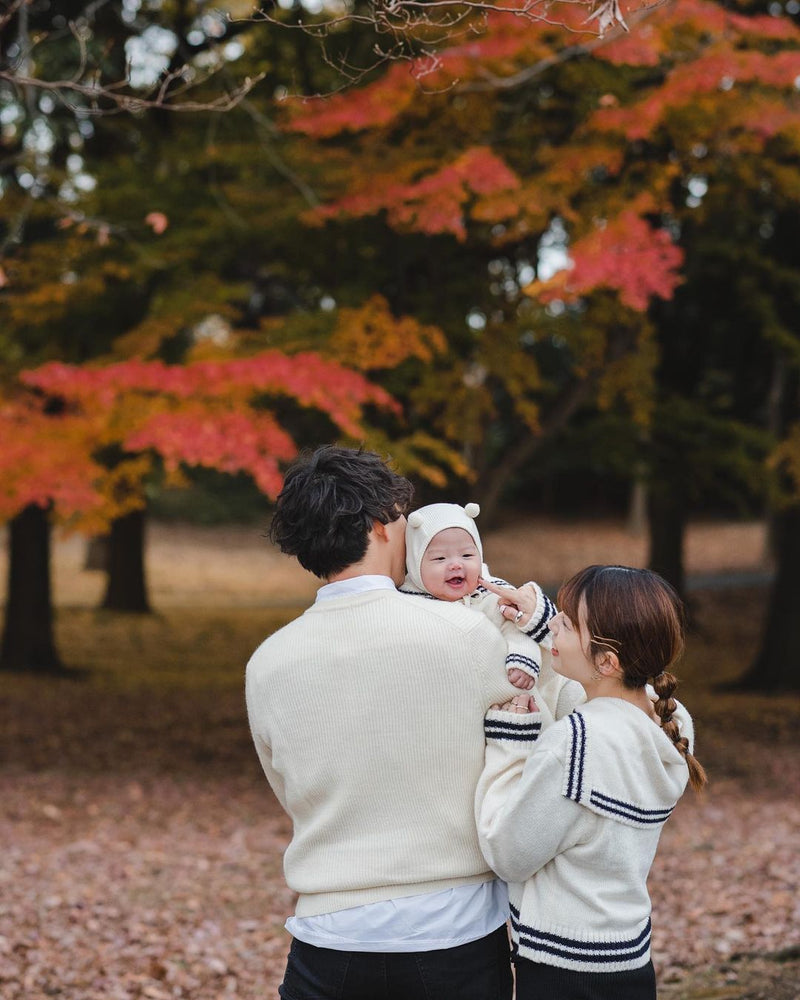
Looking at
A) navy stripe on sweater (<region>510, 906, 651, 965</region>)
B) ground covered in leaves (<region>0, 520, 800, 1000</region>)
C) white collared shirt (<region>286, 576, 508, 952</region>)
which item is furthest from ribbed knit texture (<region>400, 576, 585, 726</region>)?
ground covered in leaves (<region>0, 520, 800, 1000</region>)

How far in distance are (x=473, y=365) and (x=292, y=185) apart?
1.87m

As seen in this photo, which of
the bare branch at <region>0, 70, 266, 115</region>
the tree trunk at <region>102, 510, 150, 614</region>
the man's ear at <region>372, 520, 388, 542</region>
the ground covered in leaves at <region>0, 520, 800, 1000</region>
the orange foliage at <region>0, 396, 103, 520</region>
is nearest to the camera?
the man's ear at <region>372, 520, 388, 542</region>

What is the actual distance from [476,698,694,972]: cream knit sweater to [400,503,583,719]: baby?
0.11 metres

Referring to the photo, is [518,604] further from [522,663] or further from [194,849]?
[194,849]

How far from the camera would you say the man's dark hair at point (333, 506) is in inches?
73.3

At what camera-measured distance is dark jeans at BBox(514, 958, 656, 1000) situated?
1901 millimetres

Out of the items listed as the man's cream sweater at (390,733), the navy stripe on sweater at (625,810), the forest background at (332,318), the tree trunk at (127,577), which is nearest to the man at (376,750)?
the man's cream sweater at (390,733)

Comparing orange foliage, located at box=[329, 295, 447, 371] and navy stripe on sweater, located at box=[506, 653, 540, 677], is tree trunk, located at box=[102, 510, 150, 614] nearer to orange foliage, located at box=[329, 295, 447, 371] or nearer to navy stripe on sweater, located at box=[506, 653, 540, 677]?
→ orange foliage, located at box=[329, 295, 447, 371]

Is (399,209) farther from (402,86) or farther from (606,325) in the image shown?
(606,325)

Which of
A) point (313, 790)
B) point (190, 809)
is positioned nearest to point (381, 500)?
point (313, 790)

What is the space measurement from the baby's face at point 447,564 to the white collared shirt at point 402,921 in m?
0.12

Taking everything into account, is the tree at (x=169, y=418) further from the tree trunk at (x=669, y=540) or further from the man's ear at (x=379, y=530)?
the tree trunk at (x=669, y=540)

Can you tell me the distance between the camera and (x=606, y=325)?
7.98 m

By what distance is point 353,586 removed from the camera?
190 cm
